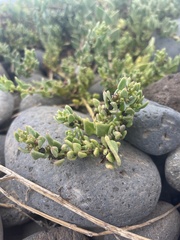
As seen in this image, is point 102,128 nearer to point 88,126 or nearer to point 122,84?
point 88,126

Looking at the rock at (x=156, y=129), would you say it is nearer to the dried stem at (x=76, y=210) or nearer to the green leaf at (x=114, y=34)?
the dried stem at (x=76, y=210)

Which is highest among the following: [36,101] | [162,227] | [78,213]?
[36,101]

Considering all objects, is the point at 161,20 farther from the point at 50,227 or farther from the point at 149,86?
the point at 50,227

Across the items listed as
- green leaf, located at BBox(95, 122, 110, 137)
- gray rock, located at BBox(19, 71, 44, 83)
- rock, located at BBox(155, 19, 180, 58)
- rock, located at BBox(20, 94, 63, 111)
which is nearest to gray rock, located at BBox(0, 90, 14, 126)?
rock, located at BBox(20, 94, 63, 111)

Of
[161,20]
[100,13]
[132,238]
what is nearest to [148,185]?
[132,238]

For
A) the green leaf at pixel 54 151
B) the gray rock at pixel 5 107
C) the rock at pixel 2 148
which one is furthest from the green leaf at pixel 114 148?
the gray rock at pixel 5 107

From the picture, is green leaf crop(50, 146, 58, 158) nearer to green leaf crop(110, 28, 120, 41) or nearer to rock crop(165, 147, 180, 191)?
rock crop(165, 147, 180, 191)

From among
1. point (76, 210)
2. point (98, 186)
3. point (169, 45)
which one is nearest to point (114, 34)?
point (169, 45)
